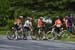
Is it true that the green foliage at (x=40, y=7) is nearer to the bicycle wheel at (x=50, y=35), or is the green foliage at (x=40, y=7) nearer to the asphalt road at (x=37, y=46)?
the bicycle wheel at (x=50, y=35)

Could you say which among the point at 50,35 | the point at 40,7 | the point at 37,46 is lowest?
the point at 37,46

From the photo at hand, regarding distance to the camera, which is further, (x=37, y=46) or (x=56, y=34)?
(x=56, y=34)

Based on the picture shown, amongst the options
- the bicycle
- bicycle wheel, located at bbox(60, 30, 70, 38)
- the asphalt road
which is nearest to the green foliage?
bicycle wheel, located at bbox(60, 30, 70, 38)

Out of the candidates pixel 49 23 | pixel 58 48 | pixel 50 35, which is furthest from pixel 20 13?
pixel 58 48

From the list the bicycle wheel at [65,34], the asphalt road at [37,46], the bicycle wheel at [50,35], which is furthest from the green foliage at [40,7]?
the asphalt road at [37,46]

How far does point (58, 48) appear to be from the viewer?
20281mm

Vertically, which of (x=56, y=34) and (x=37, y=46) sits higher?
(x=56, y=34)

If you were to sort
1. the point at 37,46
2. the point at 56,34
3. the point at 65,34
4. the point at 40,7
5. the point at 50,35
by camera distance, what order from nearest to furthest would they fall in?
the point at 37,46 < the point at 56,34 < the point at 50,35 < the point at 65,34 < the point at 40,7

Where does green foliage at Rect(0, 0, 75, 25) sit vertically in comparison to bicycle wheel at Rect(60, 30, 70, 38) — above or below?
above

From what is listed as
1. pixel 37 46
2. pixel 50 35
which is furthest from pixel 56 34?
pixel 37 46

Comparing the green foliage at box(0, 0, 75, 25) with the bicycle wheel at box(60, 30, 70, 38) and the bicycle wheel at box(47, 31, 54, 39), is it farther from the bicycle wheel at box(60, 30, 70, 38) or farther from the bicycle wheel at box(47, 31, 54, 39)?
the bicycle wheel at box(47, 31, 54, 39)

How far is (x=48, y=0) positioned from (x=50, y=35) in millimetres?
15269

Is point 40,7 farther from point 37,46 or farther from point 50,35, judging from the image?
point 37,46

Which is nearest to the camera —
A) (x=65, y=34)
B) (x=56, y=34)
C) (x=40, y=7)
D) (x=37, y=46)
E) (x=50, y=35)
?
(x=37, y=46)
